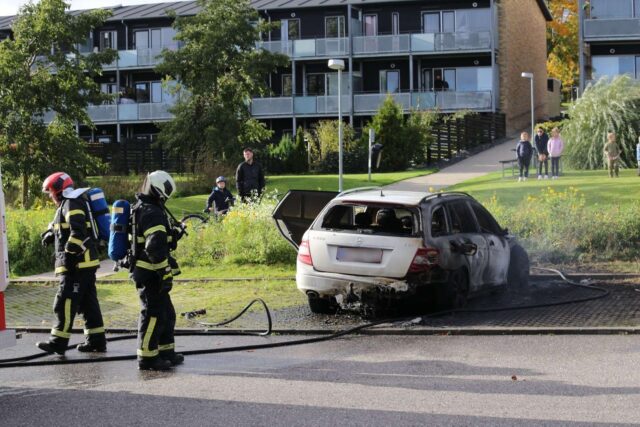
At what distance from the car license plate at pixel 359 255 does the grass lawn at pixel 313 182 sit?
16.1m

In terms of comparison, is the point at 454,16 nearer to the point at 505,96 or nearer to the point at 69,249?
the point at 505,96

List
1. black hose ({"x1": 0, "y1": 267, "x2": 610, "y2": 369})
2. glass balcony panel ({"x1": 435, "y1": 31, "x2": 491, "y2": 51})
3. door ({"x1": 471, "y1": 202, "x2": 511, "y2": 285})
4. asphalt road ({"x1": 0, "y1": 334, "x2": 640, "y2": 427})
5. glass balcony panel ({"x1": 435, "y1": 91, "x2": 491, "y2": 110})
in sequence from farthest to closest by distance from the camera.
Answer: glass balcony panel ({"x1": 435, "y1": 91, "x2": 491, "y2": 110}) < glass balcony panel ({"x1": 435, "y1": 31, "x2": 491, "y2": 51}) < door ({"x1": 471, "y1": 202, "x2": 511, "y2": 285}) < black hose ({"x1": 0, "y1": 267, "x2": 610, "y2": 369}) < asphalt road ({"x1": 0, "y1": 334, "x2": 640, "y2": 427})

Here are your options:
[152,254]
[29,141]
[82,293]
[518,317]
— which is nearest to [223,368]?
[152,254]

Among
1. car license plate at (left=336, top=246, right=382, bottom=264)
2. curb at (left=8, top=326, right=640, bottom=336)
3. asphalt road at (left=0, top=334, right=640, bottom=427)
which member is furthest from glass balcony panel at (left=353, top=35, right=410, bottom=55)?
asphalt road at (left=0, top=334, right=640, bottom=427)

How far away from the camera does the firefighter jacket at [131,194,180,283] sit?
360 inches

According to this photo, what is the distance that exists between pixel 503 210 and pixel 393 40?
3350 centimetres

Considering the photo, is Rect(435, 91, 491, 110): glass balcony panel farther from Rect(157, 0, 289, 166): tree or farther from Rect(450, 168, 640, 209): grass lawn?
Rect(450, 168, 640, 209): grass lawn

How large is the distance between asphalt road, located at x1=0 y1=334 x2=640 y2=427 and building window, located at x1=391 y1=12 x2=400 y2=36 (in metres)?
42.3

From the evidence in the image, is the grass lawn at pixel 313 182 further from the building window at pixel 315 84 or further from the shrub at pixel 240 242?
the building window at pixel 315 84

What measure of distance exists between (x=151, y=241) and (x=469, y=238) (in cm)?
456

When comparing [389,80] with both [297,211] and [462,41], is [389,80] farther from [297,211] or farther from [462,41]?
[297,211]

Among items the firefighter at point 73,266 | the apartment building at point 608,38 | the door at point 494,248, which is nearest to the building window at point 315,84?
the apartment building at point 608,38

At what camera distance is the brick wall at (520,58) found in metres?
50.4

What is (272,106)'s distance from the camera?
51.9 metres
